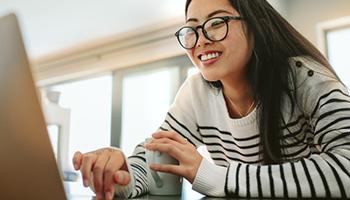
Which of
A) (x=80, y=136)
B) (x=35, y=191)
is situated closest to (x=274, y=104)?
(x=35, y=191)

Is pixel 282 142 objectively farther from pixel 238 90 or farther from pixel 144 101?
pixel 144 101

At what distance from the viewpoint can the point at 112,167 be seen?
0.66 m

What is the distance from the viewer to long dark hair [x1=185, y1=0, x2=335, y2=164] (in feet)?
2.74

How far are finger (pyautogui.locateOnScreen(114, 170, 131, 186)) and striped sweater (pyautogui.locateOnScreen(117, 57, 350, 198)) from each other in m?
0.02

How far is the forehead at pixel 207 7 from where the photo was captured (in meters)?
0.88

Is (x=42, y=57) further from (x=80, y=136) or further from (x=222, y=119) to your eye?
(x=222, y=119)

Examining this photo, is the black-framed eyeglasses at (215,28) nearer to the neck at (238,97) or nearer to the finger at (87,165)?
the neck at (238,97)

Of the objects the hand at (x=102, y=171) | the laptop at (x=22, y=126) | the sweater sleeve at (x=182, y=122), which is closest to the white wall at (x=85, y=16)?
the sweater sleeve at (x=182, y=122)

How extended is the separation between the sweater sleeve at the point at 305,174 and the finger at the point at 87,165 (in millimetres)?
195

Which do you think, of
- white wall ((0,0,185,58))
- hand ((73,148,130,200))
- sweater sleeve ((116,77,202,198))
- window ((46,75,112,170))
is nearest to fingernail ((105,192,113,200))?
hand ((73,148,130,200))

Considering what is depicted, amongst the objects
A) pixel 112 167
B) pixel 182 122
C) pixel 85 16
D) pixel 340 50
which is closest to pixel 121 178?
pixel 112 167

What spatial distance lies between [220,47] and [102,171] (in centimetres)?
40

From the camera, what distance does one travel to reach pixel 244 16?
891 mm

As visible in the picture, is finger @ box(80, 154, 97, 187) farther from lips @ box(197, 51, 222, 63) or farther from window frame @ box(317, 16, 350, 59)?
window frame @ box(317, 16, 350, 59)
